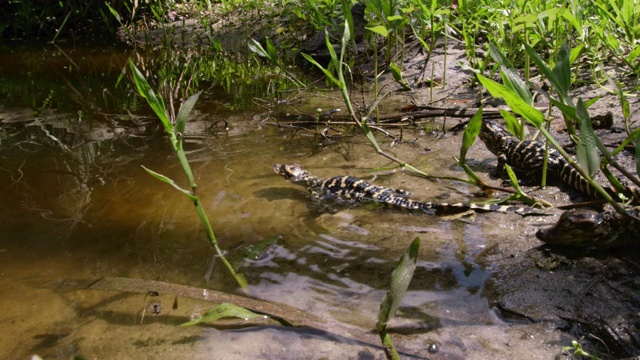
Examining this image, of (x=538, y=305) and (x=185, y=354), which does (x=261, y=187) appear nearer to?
(x=185, y=354)

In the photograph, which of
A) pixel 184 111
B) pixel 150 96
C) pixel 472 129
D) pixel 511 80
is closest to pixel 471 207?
pixel 472 129

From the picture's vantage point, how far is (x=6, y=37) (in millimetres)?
13562

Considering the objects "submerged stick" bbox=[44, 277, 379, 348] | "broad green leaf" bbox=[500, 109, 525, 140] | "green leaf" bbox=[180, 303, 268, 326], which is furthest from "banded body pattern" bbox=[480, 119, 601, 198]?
"green leaf" bbox=[180, 303, 268, 326]

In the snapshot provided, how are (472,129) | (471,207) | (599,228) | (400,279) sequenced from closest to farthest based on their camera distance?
(400,279) < (472,129) < (599,228) < (471,207)

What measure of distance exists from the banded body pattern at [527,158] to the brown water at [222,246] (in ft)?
1.72

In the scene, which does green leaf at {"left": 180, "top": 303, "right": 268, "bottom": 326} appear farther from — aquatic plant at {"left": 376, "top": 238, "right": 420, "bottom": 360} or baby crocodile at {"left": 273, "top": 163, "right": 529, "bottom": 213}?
baby crocodile at {"left": 273, "top": 163, "right": 529, "bottom": 213}

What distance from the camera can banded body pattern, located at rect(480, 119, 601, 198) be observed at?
13.1 ft

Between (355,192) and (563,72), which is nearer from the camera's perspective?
(563,72)

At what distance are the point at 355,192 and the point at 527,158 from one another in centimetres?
158

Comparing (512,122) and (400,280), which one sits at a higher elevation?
(512,122)

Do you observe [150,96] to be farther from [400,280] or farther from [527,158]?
[527,158]

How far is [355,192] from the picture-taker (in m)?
4.27

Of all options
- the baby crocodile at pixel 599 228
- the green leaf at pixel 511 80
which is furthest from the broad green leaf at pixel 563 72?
the baby crocodile at pixel 599 228

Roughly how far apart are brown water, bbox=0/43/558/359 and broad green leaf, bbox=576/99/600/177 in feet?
2.73
